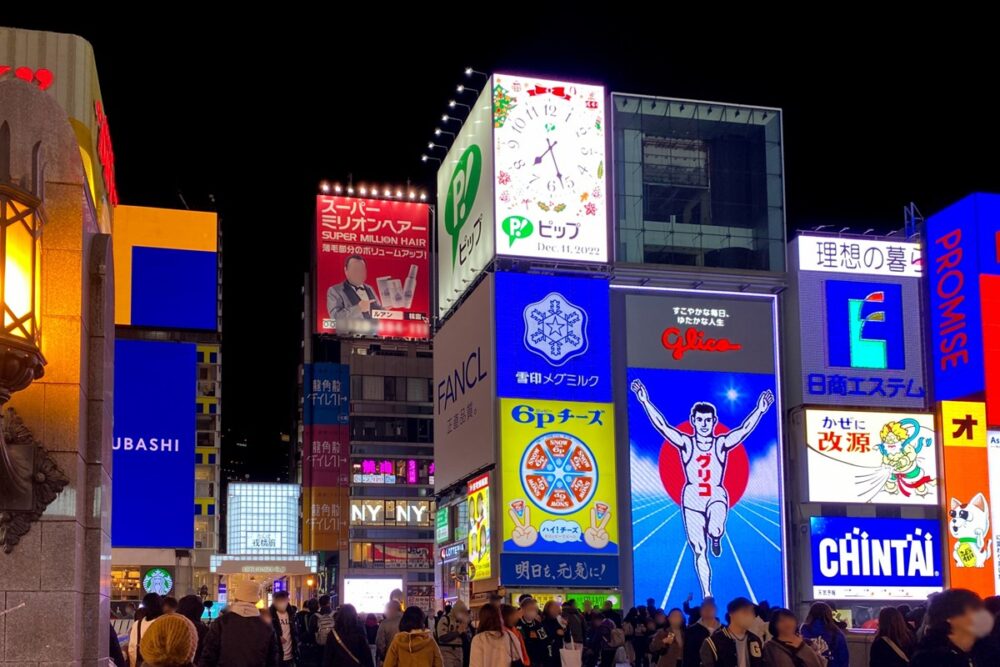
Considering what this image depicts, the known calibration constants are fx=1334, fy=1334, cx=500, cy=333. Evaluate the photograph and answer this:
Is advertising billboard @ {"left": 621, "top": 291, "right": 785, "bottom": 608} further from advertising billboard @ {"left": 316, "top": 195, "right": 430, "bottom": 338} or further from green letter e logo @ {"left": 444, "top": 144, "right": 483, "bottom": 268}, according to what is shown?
advertising billboard @ {"left": 316, "top": 195, "right": 430, "bottom": 338}

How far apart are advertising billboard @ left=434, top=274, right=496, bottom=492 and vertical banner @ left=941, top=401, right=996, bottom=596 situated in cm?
1172

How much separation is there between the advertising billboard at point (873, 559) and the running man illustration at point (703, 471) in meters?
2.56

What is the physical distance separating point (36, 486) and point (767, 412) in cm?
2726

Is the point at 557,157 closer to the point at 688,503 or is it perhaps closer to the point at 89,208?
the point at 688,503

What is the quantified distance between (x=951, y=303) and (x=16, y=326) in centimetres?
3108

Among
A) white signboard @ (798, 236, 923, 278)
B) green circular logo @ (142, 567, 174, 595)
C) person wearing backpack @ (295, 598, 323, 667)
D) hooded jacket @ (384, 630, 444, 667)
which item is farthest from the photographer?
white signboard @ (798, 236, 923, 278)

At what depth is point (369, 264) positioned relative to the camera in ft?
170

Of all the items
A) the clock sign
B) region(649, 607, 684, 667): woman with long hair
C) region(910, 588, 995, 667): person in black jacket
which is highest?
the clock sign

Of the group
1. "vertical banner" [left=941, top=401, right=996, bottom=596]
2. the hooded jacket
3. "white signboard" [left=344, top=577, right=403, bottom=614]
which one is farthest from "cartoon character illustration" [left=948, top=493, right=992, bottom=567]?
the hooded jacket

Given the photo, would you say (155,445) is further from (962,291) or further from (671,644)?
(962,291)

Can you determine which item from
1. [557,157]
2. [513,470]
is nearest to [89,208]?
[513,470]

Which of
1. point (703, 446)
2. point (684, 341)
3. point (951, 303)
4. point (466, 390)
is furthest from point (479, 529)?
point (951, 303)

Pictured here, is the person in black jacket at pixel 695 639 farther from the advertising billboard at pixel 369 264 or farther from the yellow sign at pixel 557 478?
the advertising billboard at pixel 369 264

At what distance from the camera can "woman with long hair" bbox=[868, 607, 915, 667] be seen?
7688 millimetres
